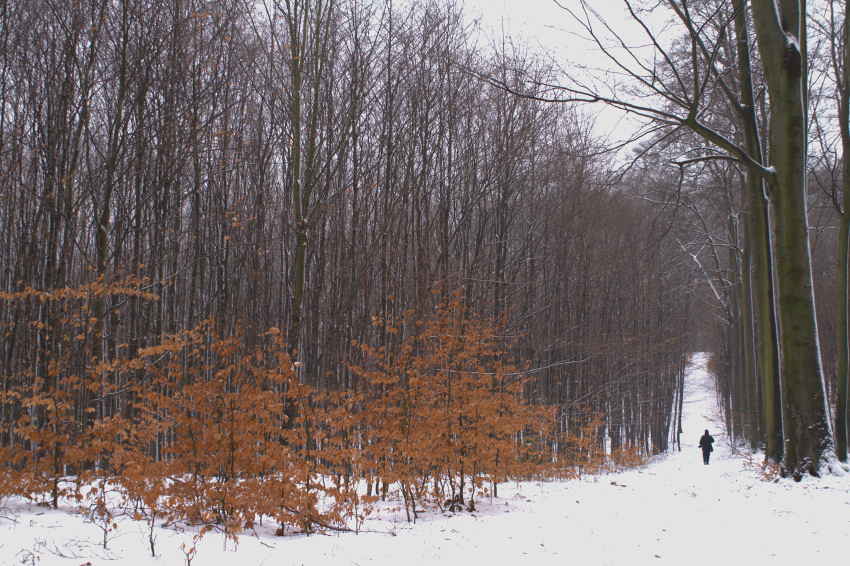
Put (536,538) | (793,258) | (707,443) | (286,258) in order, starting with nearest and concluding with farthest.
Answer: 1. (536,538)
2. (793,258)
3. (286,258)
4. (707,443)

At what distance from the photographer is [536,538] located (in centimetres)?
547

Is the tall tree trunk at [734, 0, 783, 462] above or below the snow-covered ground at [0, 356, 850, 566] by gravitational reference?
above

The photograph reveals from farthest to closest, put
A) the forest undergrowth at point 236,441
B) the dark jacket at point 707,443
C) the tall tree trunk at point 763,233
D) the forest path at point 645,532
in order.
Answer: the dark jacket at point 707,443
the tall tree trunk at point 763,233
the forest undergrowth at point 236,441
the forest path at point 645,532

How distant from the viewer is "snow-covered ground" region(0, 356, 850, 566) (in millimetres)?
4199

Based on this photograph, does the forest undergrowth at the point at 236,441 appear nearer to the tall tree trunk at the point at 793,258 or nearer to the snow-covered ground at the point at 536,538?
the snow-covered ground at the point at 536,538

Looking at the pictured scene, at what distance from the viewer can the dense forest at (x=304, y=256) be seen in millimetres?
5234

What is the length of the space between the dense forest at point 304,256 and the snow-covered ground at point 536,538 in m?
0.31

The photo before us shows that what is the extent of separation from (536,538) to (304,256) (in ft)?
16.0

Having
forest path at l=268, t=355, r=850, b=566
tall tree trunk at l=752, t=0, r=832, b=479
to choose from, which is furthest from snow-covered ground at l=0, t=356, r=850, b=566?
tall tree trunk at l=752, t=0, r=832, b=479

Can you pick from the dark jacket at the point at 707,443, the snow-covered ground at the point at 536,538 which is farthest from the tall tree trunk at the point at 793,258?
the dark jacket at the point at 707,443

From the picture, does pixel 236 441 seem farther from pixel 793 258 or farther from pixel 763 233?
pixel 763 233

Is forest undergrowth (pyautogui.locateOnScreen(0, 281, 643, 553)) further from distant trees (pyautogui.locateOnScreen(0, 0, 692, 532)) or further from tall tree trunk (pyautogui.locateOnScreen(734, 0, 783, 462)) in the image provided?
tall tree trunk (pyautogui.locateOnScreen(734, 0, 783, 462))

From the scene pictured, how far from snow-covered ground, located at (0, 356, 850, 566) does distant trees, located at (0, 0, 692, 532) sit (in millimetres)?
411

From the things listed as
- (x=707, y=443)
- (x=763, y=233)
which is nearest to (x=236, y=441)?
(x=763, y=233)
